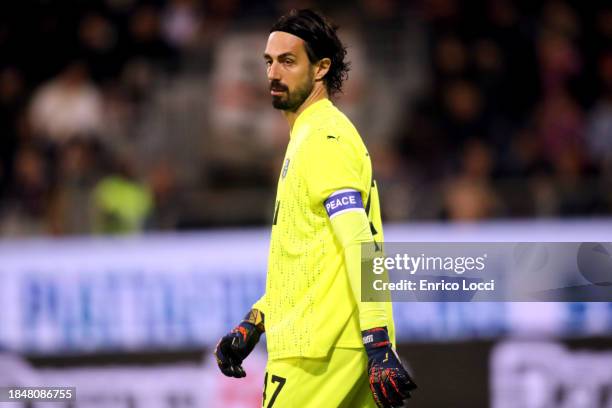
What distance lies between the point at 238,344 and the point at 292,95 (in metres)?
1.01

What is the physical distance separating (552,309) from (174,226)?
3097 millimetres

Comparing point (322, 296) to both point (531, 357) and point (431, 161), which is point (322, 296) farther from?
point (431, 161)

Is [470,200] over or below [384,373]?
over

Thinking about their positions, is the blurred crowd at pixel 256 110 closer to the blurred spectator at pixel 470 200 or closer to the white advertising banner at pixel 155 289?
the blurred spectator at pixel 470 200

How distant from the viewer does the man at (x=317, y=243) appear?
3836mm

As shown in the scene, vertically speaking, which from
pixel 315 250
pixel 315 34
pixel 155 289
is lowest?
pixel 315 250

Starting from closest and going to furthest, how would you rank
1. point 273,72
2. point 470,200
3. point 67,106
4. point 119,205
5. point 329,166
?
point 329,166 < point 273,72 < point 470,200 < point 119,205 < point 67,106

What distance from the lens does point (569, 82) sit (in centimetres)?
1029

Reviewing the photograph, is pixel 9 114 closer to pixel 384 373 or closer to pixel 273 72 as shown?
pixel 273 72

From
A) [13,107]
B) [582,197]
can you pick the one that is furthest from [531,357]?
[13,107]

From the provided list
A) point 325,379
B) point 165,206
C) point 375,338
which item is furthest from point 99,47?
point 375,338

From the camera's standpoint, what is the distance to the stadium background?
809 cm

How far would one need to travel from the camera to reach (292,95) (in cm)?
414

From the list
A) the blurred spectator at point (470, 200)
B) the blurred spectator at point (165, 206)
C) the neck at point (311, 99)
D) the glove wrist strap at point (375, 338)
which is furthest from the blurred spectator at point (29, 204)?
the glove wrist strap at point (375, 338)
